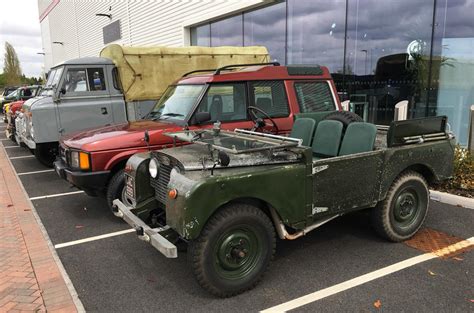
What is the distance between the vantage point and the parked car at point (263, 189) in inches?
128

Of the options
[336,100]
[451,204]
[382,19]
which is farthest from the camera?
[382,19]

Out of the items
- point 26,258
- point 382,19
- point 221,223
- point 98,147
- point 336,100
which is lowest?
point 26,258

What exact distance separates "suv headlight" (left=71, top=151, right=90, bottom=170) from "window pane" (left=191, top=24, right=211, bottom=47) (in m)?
11.6

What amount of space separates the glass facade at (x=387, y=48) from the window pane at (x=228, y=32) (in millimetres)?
1229

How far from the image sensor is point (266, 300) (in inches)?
135

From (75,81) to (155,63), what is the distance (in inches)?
68.6

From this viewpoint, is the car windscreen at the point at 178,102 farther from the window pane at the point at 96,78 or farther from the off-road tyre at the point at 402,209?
the off-road tyre at the point at 402,209

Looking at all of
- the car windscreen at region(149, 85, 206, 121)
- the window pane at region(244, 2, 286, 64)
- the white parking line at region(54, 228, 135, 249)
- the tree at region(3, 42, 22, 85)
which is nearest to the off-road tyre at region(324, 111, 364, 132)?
the car windscreen at region(149, 85, 206, 121)

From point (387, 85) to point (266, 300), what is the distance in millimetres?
8198

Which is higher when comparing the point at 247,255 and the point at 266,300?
the point at 247,255

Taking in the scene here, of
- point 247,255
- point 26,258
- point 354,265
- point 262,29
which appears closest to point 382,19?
point 262,29

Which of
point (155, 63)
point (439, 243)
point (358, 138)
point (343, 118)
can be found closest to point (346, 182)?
point (358, 138)

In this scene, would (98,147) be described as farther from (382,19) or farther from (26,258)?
(382,19)

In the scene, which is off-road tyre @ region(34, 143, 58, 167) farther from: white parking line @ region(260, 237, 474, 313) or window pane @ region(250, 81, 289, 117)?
white parking line @ region(260, 237, 474, 313)
